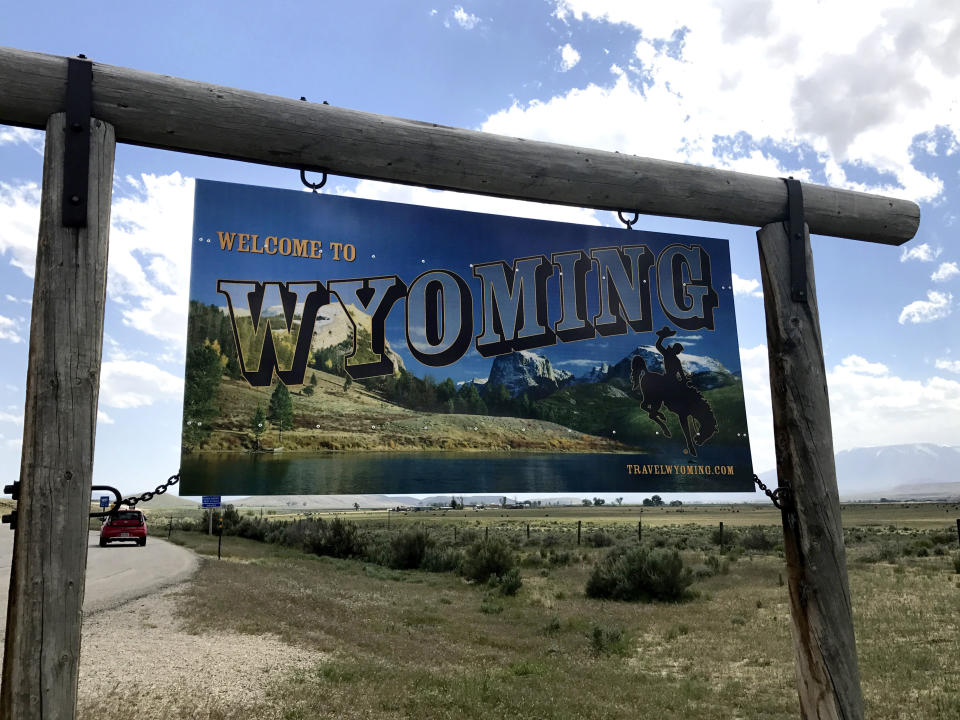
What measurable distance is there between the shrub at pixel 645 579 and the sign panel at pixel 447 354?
1630 cm

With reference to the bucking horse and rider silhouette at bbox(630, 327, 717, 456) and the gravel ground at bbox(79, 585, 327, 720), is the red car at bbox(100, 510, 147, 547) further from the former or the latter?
the bucking horse and rider silhouette at bbox(630, 327, 717, 456)

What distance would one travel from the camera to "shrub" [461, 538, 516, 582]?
2361 cm

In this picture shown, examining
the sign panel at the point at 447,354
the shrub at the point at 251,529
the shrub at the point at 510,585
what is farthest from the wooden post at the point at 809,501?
the shrub at the point at 251,529

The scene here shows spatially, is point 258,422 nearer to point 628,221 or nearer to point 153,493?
point 153,493

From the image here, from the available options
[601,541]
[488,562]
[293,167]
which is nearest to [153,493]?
[293,167]

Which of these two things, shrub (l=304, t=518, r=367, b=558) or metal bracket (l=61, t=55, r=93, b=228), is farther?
shrub (l=304, t=518, r=367, b=558)

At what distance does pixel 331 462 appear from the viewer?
3441mm

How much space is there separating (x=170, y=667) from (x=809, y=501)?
1078 centimetres

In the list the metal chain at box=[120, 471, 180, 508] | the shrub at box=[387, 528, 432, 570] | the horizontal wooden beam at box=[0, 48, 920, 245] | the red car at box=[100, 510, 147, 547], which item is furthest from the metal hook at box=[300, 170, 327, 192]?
the red car at box=[100, 510, 147, 547]

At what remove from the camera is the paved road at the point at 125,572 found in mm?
17328

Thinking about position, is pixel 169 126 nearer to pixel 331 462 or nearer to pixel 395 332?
pixel 395 332

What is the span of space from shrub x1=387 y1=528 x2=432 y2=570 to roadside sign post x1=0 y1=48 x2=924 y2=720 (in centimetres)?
2602

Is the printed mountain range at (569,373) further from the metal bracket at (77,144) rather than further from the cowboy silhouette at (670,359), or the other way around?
the metal bracket at (77,144)

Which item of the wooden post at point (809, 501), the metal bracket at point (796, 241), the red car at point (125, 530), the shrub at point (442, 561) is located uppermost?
the metal bracket at point (796, 241)
